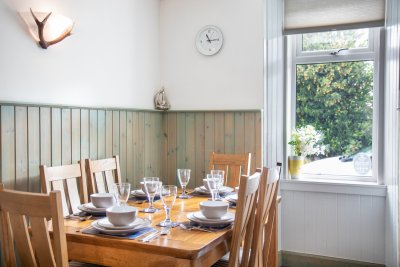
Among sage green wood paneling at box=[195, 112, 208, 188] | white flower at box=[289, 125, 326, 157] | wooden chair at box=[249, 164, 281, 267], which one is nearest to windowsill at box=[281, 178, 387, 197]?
white flower at box=[289, 125, 326, 157]

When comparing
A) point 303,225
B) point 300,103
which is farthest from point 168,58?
point 303,225

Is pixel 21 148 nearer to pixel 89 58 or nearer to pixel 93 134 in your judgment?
pixel 93 134

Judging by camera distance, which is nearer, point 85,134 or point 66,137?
point 66,137

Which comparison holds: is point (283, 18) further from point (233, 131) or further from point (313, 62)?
point (233, 131)

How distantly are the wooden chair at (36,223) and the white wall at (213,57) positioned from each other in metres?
2.31

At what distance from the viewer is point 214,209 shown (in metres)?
1.90

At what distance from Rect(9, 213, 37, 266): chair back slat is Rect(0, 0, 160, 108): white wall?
3.25ft

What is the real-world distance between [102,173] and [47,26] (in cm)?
106

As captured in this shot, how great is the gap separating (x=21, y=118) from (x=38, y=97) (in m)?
0.21

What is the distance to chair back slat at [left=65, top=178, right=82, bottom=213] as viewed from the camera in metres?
2.44

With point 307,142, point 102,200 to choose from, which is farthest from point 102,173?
point 307,142

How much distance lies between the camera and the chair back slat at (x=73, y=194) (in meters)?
2.44

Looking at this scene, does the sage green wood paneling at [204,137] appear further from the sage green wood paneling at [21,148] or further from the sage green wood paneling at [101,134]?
the sage green wood paneling at [21,148]

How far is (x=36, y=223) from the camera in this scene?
1.42 metres
